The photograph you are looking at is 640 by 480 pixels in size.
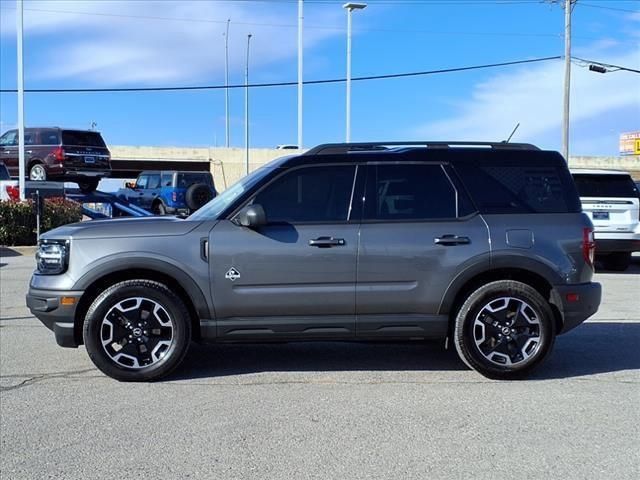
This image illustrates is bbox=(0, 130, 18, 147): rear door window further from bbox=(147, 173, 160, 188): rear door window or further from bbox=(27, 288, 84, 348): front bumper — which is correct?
bbox=(27, 288, 84, 348): front bumper

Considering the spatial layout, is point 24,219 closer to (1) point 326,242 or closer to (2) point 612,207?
(2) point 612,207

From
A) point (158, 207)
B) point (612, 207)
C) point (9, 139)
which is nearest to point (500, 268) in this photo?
point (612, 207)

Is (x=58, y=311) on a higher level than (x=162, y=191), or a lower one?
lower

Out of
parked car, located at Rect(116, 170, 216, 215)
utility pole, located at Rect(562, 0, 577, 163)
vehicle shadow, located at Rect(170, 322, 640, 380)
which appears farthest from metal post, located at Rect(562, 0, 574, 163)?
vehicle shadow, located at Rect(170, 322, 640, 380)

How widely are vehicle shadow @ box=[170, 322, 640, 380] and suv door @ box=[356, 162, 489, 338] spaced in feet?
2.19

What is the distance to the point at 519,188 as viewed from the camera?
19.1ft

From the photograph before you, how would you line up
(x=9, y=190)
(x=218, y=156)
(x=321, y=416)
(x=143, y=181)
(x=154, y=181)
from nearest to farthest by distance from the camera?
1. (x=321, y=416)
2. (x=9, y=190)
3. (x=154, y=181)
4. (x=143, y=181)
5. (x=218, y=156)

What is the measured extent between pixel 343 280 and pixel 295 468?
76.2 inches

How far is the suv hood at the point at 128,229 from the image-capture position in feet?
18.0

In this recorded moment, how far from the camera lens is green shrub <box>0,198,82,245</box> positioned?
17188 millimetres

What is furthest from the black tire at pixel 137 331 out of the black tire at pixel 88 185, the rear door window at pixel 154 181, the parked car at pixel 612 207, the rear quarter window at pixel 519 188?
the rear door window at pixel 154 181

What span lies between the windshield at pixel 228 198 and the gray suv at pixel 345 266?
0.04 meters

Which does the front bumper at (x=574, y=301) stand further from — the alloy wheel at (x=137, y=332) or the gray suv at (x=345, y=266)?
the alloy wheel at (x=137, y=332)

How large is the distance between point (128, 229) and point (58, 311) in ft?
2.84
